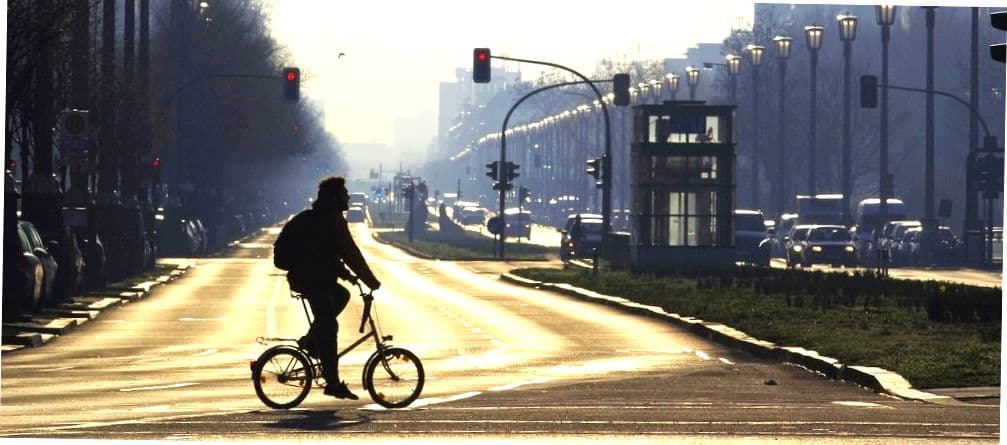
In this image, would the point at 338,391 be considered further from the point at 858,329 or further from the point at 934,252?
the point at 934,252

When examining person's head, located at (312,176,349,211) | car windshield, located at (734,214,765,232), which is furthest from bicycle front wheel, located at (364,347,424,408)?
car windshield, located at (734,214,765,232)

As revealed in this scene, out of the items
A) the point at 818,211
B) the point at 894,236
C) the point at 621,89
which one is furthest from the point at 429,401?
the point at 818,211

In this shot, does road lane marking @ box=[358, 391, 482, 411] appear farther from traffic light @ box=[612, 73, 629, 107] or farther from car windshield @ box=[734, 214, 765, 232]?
car windshield @ box=[734, 214, 765, 232]

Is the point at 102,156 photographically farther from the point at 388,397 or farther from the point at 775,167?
the point at 775,167

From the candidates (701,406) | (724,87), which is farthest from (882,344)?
(724,87)

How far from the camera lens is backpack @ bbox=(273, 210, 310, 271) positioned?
1553cm

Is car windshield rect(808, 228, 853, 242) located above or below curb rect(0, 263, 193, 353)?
above

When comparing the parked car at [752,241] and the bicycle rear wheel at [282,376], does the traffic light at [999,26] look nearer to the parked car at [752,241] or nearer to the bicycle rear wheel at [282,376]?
the bicycle rear wheel at [282,376]

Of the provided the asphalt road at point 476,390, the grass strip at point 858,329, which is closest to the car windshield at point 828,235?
the grass strip at point 858,329

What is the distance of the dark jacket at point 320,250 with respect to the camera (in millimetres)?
15523

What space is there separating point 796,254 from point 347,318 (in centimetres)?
3967

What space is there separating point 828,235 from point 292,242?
55522mm

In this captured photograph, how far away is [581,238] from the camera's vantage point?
71.3 m

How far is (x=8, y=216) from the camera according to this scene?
2831 centimetres
